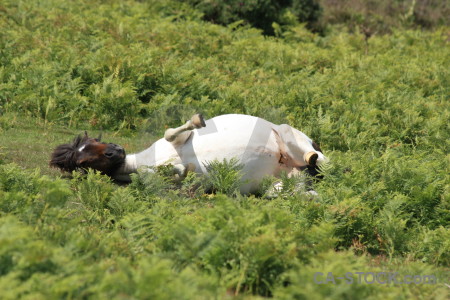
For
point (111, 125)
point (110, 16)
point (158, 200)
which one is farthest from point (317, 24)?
point (158, 200)

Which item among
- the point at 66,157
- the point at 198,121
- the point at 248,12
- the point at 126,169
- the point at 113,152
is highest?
the point at 198,121

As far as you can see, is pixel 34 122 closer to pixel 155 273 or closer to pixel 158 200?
pixel 158 200

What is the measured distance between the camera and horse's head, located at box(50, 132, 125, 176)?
23.8ft

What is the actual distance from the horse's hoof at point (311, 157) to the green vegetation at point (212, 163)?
17cm

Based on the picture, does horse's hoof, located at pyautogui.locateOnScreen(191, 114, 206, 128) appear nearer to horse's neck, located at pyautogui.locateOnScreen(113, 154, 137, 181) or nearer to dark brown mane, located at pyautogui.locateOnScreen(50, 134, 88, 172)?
horse's neck, located at pyautogui.locateOnScreen(113, 154, 137, 181)

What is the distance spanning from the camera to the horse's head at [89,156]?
23.8 feet

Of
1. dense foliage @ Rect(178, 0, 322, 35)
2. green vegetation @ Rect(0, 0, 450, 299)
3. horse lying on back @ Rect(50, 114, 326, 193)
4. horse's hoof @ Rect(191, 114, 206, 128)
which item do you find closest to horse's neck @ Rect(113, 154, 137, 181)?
horse lying on back @ Rect(50, 114, 326, 193)

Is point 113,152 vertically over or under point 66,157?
over

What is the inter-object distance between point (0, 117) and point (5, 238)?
5.87m

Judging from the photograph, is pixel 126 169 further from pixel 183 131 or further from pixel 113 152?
pixel 183 131

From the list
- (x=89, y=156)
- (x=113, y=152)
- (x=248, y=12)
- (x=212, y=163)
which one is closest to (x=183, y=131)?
(x=212, y=163)

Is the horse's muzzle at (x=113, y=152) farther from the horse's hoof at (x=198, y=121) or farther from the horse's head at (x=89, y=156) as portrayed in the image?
the horse's hoof at (x=198, y=121)

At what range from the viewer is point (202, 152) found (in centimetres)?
726

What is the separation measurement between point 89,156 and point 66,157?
283 millimetres
